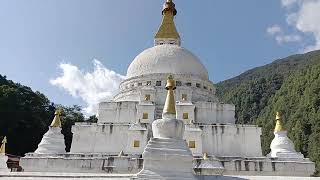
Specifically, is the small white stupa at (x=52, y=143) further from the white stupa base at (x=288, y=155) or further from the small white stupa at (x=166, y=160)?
the white stupa base at (x=288, y=155)

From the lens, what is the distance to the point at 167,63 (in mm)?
27141

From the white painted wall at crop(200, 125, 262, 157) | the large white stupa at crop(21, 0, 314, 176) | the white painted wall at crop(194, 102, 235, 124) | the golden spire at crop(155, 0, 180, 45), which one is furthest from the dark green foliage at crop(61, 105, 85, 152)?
the white painted wall at crop(200, 125, 262, 157)

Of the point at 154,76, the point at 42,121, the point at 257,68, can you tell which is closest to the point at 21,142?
the point at 42,121

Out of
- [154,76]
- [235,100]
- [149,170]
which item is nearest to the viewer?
[149,170]

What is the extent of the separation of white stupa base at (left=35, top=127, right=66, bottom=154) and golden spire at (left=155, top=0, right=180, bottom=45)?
38.7 ft

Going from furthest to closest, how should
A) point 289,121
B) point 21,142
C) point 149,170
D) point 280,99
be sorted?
point 280,99 → point 289,121 → point 21,142 → point 149,170

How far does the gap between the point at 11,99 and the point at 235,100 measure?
1981 inches

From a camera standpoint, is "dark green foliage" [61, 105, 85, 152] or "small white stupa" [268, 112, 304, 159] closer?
"small white stupa" [268, 112, 304, 159]

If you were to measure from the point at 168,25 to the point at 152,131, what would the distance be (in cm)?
1393

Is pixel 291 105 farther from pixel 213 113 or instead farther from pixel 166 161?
pixel 166 161

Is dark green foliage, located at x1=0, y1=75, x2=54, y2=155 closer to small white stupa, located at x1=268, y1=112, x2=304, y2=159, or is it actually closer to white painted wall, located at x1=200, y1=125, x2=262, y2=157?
white painted wall, located at x1=200, y1=125, x2=262, y2=157

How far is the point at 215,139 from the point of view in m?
23.3

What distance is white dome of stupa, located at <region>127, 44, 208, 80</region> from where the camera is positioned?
88.7 ft

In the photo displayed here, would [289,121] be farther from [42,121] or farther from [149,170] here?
[149,170]
